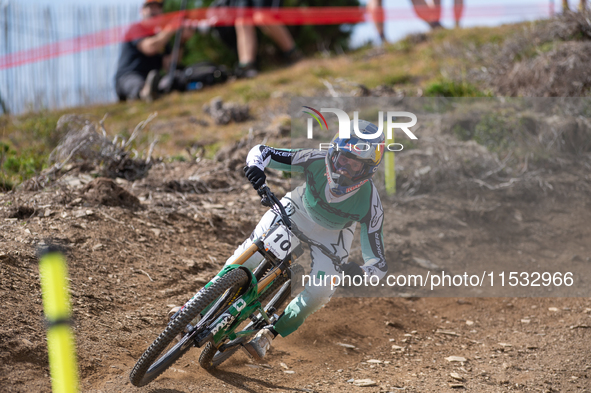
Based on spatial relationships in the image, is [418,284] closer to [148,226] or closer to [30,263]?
[148,226]

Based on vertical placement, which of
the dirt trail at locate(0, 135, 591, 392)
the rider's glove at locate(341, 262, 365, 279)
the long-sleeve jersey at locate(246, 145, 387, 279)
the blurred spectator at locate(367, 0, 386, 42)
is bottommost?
the dirt trail at locate(0, 135, 591, 392)

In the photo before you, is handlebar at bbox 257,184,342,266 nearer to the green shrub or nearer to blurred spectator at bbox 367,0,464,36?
the green shrub

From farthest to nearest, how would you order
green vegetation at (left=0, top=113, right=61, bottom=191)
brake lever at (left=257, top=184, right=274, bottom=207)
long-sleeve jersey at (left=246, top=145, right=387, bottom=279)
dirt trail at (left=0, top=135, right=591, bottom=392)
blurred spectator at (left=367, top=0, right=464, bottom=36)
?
blurred spectator at (left=367, top=0, right=464, bottom=36)
green vegetation at (left=0, top=113, right=61, bottom=191)
dirt trail at (left=0, top=135, right=591, bottom=392)
long-sleeve jersey at (left=246, top=145, right=387, bottom=279)
brake lever at (left=257, top=184, right=274, bottom=207)

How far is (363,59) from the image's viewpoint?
13.1m

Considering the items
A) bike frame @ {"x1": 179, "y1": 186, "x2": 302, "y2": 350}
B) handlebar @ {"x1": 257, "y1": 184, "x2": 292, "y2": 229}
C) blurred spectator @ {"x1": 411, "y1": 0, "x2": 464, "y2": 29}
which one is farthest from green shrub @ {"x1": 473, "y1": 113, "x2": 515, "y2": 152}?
blurred spectator @ {"x1": 411, "y1": 0, "x2": 464, "y2": 29}

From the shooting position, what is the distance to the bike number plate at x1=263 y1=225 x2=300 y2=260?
354cm

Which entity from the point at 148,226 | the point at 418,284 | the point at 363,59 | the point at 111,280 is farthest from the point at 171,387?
the point at 363,59

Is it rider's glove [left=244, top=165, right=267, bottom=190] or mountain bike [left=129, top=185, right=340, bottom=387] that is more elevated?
rider's glove [left=244, top=165, right=267, bottom=190]

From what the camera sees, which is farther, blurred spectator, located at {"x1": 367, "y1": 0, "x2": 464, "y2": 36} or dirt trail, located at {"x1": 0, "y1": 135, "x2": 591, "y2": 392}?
blurred spectator, located at {"x1": 367, "y1": 0, "x2": 464, "y2": 36}

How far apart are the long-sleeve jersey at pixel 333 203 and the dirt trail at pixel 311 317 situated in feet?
3.66

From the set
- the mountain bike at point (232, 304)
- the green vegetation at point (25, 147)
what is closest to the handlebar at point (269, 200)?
the mountain bike at point (232, 304)

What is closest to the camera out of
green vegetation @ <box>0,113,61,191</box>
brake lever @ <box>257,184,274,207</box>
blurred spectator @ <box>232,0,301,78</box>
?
brake lever @ <box>257,184,274,207</box>

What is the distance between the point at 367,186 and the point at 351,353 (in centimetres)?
166

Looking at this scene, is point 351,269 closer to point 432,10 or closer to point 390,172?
point 390,172
